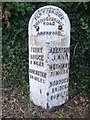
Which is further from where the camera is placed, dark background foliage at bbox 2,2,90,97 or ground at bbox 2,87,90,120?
dark background foliage at bbox 2,2,90,97

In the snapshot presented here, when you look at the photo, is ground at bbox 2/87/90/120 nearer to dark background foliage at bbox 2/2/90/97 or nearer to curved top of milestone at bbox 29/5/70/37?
dark background foliage at bbox 2/2/90/97

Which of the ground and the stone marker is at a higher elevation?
the stone marker

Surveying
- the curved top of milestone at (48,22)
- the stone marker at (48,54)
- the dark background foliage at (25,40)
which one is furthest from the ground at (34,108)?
the curved top of milestone at (48,22)

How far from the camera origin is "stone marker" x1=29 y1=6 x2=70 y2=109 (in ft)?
12.3

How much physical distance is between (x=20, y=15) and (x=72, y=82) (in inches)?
37.8

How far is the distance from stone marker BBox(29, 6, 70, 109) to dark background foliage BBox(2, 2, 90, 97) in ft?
1.36

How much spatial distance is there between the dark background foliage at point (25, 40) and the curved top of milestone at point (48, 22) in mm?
475

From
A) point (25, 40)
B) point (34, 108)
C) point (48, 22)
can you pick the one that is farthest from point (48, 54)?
point (25, 40)

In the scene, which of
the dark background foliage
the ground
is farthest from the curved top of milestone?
the ground

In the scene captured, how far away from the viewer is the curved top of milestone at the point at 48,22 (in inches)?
150

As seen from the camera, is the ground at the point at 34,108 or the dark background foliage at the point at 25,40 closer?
the ground at the point at 34,108

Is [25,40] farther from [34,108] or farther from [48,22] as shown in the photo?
[34,108]

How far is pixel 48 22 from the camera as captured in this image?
150 inches

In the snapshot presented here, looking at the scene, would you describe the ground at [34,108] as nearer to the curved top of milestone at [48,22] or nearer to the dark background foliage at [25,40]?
the dark background foliage at [25,40]
